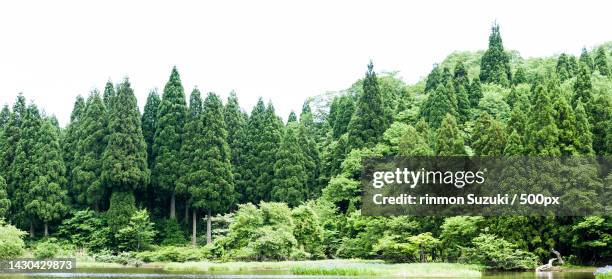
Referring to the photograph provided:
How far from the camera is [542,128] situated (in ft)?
133

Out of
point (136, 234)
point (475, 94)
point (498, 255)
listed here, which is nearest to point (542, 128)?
point (498, 255)

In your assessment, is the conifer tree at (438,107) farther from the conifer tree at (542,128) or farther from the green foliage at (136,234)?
the green foliage at (136,234)

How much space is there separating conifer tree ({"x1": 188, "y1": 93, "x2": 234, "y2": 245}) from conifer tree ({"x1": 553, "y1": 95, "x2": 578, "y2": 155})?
75.3ft

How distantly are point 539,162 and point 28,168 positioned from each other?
31.6 meters

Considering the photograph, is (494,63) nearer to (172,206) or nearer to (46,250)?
(172,206)

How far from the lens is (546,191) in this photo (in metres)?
39.3

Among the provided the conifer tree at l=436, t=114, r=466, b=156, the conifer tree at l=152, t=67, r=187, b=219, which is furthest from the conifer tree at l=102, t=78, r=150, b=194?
the conifer tree at l=436, t=114, r=466, b=156

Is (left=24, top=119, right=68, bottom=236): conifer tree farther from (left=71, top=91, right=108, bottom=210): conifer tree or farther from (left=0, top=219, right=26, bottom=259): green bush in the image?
(left=0, top=219, right=26, bottom=259): green bush

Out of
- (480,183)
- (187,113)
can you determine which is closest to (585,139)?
(480,183)

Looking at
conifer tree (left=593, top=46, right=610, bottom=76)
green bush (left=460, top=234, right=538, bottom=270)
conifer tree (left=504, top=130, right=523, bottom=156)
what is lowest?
green bush (left=460, top=234, right=538, bottom=270)

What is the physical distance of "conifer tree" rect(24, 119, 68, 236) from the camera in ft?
173

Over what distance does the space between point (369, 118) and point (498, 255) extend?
2116cm

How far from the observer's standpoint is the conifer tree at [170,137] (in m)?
56.7

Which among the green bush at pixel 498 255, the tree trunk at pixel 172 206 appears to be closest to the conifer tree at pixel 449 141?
the green bush at pixel 498 255
